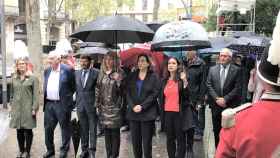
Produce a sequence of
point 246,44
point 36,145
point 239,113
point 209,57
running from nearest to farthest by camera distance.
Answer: point 239,113 → point 246,44 → point 36,145 → point 209,57

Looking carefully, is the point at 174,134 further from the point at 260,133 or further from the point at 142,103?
the point at 260,133

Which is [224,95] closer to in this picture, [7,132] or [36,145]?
[36,145]

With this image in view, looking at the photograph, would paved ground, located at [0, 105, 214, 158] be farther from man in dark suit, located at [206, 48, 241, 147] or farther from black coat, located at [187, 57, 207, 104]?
black coat, located at [187, 57, 207, 104]

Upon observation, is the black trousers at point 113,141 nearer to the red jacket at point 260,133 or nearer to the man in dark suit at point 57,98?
the man in dark suit at point 57,98

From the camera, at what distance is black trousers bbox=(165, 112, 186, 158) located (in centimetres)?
684

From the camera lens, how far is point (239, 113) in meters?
2.12

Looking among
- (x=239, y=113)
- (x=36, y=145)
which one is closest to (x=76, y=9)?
(x=36, y=145)

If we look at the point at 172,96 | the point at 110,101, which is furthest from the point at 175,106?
the point at 110,101

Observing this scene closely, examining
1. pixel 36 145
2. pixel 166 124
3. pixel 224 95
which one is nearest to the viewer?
pixel 166 124

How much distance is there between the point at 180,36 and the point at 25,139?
308 cm

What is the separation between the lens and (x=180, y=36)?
7199 millimetres

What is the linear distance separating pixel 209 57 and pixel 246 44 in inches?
169

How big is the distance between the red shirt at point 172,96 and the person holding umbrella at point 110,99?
2.48 ft

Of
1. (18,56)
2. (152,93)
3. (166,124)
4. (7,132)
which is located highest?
(18,56)
